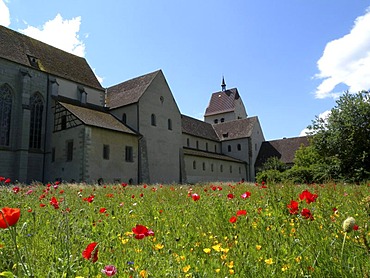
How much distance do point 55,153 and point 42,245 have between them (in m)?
25.4

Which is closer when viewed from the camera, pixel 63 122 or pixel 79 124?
pixel 79 124

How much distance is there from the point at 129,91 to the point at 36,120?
10.4 meters

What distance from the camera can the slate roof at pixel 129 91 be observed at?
32.1m

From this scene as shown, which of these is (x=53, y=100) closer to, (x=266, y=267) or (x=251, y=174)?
(x=266, y=267)

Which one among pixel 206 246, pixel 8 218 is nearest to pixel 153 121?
pixel 206 246

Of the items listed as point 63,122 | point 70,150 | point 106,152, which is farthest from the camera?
point 63,122

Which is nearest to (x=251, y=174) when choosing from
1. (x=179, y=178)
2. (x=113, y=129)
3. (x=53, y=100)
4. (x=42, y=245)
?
(x=179, y=178)

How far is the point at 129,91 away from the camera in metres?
34.1

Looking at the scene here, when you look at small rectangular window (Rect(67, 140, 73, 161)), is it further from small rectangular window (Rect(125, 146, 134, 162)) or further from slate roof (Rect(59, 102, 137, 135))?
small rectangular window (Rect(125, 146, 134, 162))

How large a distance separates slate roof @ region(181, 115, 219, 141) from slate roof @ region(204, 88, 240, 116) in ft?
35.0

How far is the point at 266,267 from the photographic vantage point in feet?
8.79

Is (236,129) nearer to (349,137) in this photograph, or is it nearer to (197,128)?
(197,128)

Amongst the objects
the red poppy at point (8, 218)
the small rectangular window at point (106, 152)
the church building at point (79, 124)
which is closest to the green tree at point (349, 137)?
the church building at point (79, 124)

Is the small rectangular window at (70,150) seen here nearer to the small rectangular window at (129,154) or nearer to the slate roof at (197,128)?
the small rectangular window at (129,154)
